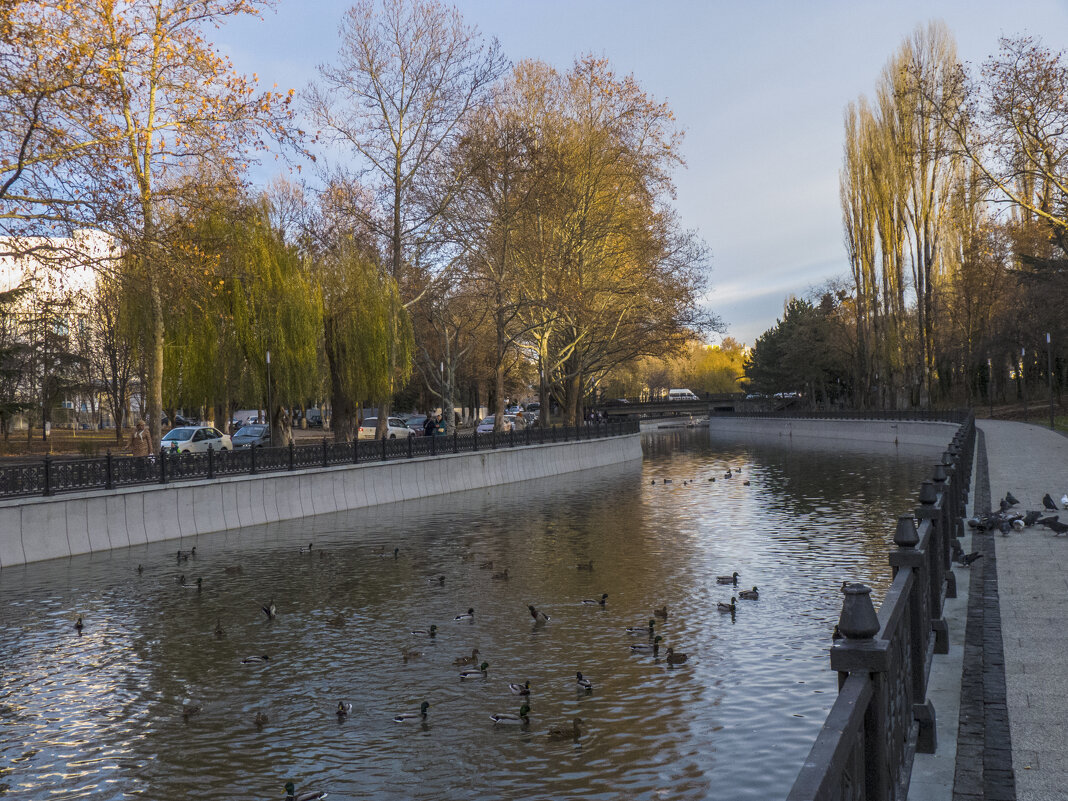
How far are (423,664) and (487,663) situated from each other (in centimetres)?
79

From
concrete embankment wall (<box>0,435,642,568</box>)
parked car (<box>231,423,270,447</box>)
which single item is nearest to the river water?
concrete embankment wall (<box>0,435,642,568</box>)

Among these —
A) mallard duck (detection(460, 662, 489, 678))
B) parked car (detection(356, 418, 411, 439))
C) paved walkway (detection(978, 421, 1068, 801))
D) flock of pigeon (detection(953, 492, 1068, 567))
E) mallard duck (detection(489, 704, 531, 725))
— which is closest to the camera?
paved walkway (detection(978, 421, 1068, 801))

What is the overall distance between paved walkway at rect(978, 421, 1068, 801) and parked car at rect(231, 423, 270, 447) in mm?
32699

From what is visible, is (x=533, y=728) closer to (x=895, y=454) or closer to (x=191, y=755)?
(x=191, y=755)

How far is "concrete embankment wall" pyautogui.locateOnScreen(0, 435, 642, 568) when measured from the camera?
694 inches

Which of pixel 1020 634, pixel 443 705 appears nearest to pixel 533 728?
pixel 443 705

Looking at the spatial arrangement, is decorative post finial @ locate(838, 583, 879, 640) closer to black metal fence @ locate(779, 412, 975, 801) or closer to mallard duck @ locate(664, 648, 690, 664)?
black metal fence @ locate(779, 412, 975, 801)

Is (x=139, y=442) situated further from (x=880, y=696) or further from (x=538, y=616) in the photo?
(x=880, y=696)

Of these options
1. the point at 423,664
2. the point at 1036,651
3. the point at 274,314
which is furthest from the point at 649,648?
the point at 274,314

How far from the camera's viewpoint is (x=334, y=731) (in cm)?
842

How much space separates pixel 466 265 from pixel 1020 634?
35.5 m

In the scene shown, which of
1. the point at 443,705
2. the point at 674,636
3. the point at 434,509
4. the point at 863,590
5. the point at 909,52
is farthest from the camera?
the point at 909,52

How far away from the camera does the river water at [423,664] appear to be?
754 centimetres

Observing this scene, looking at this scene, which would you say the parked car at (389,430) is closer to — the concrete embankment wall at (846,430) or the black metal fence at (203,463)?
the black metal fence at (203,463)
